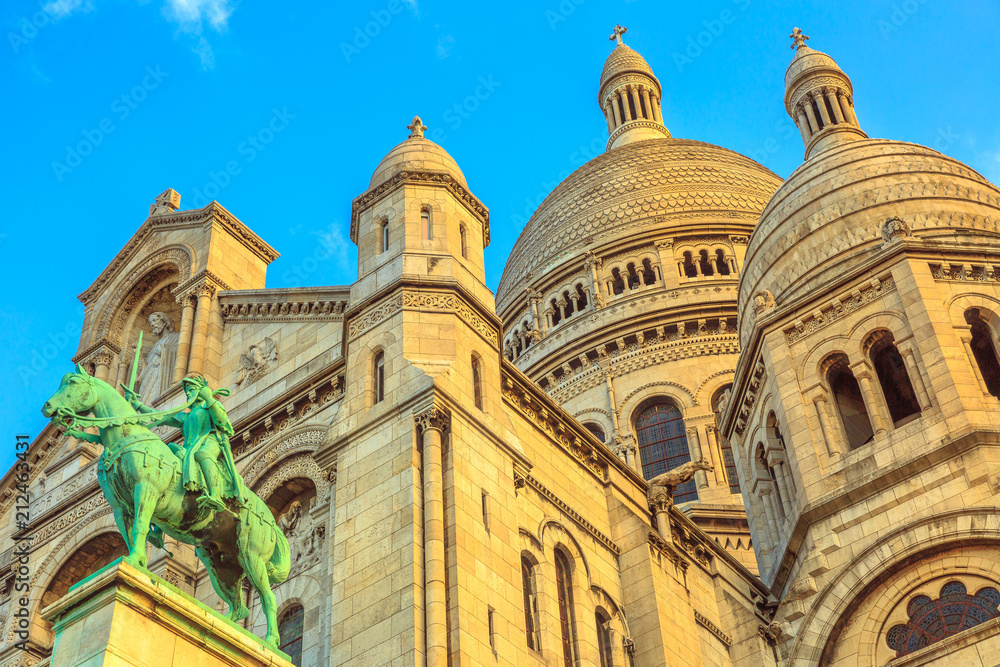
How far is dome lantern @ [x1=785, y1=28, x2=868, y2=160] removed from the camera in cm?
4131

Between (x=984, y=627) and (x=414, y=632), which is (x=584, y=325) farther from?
(x=414, y=632)

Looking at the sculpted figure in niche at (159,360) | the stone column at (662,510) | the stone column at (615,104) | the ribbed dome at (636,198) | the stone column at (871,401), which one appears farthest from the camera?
the stone column at (615,104)

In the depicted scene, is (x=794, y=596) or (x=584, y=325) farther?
(x=584, y=325)

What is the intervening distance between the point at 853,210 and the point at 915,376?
7.01 meters

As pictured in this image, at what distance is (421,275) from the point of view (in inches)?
945

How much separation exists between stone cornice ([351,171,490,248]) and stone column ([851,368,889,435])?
9909mm

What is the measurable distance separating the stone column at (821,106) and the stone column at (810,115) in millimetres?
166

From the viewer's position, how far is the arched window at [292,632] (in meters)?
21.9

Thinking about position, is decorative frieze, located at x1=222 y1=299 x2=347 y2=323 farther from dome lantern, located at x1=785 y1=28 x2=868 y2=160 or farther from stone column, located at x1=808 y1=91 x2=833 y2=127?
stone column, located at x1=808 y1=91 x2=833 y2=127

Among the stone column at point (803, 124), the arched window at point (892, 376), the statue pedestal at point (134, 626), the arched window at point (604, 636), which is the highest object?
the stone column at point (803, 124)

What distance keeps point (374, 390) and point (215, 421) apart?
510 cm

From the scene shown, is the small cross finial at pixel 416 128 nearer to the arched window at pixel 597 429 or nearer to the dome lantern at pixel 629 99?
the arched window at pixel 597 429

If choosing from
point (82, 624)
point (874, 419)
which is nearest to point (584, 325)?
point (874, 419)

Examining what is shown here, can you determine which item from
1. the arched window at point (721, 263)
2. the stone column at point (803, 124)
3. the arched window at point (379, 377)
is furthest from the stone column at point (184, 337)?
the arched window at point (721, 263)
